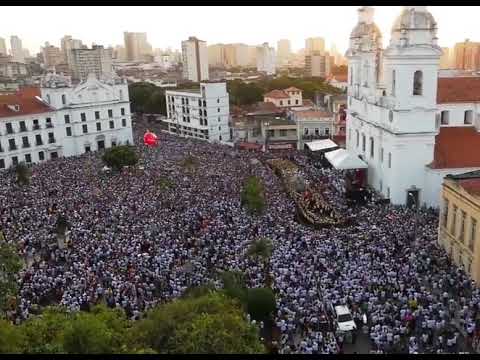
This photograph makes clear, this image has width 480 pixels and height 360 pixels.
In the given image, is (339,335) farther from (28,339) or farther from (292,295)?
(28,339)

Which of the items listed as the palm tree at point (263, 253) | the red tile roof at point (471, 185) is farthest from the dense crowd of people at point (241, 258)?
the red tile roof at point (471, 185)

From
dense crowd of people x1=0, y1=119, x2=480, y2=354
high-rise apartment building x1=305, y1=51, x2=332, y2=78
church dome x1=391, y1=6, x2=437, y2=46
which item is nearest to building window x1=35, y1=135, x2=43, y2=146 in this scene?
dense crowd of people x1=0, y1=119, x2=480, y2=354

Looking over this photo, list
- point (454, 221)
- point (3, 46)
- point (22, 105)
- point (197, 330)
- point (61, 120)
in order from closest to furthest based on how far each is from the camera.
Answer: point (197, 330), point (454, 221), point (22, 105), point (61, 120), point (3, 46)

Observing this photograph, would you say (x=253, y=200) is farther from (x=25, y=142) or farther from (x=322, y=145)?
(x=25, y=142)

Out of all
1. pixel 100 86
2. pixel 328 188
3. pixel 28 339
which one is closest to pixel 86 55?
pixel 100 86

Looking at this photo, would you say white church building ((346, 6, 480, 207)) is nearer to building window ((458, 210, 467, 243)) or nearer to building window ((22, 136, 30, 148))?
Answer: building window ((458, 210, 467, 243))

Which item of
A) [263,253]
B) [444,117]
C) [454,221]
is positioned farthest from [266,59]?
[263,253]

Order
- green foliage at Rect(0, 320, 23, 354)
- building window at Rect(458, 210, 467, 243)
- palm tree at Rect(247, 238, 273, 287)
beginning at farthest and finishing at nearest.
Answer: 1. building window at Rect(458, 210, 467, 243)
2. palm tree at Rect(247, 238, 273, 287)
3. green foliage at Rect(0, 320, 23, 354)
